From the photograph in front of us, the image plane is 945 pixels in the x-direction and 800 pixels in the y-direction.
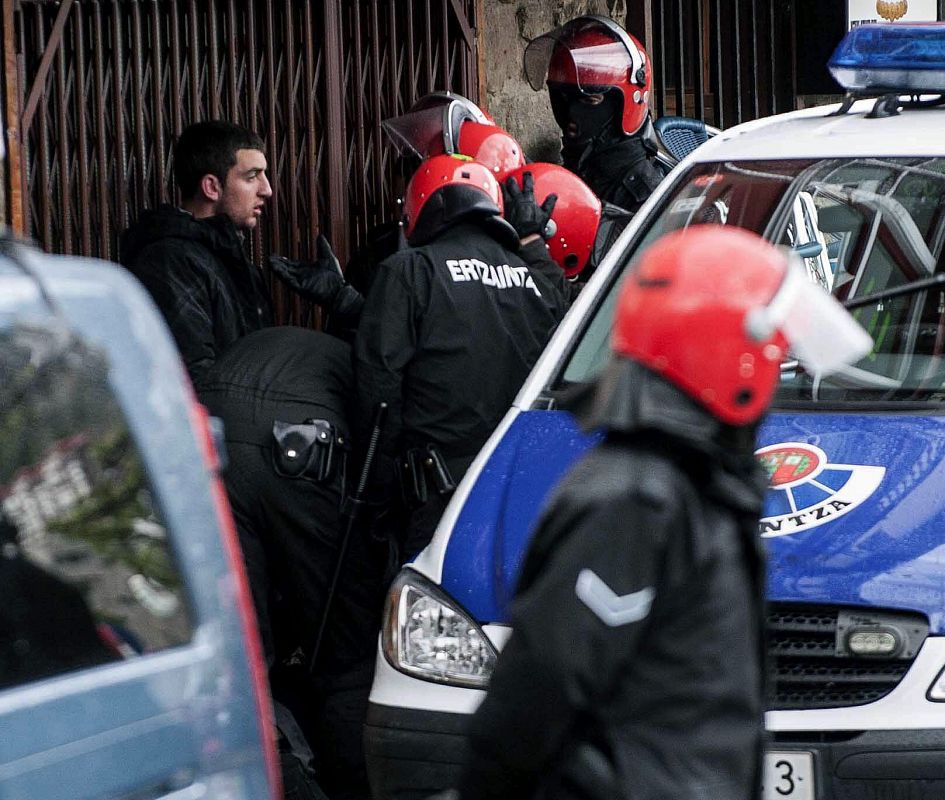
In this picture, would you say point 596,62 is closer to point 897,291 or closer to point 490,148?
point 490,148

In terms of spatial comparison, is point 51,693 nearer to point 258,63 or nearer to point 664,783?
point 664,783

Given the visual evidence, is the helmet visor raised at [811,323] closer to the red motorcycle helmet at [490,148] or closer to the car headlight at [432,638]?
the car headlight at [432,638]

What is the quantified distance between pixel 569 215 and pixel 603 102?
5.76 feet

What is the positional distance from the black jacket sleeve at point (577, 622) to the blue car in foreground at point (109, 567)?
44 cm

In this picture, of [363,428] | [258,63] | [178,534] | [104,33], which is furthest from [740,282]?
[258,63]

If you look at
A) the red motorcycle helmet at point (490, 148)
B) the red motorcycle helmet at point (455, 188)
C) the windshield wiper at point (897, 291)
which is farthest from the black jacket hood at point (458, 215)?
the red motorcycle helmet at point (490, 148)

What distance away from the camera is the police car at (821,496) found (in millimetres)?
3678

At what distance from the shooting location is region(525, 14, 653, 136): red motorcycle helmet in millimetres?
8414

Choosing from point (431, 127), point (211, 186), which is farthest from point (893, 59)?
Answer: point (431, 127)

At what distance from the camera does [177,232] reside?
20.2 feet

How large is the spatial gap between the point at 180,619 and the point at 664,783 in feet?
2.31

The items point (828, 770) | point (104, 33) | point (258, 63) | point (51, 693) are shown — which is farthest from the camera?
point (258, 63)

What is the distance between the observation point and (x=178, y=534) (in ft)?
8.30

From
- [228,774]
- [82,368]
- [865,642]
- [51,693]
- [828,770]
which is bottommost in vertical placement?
[828,770]
